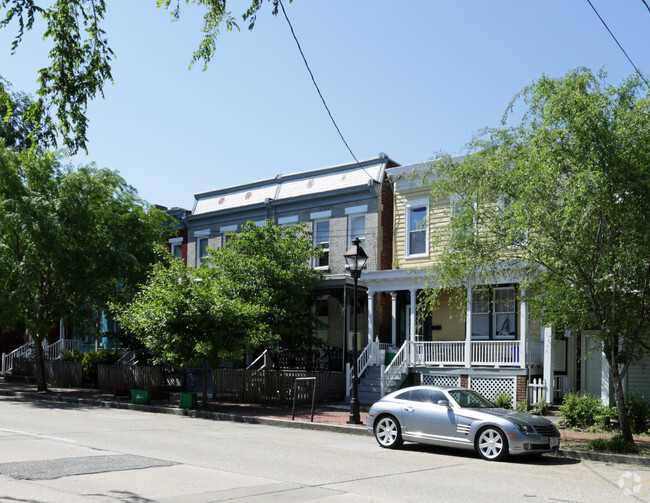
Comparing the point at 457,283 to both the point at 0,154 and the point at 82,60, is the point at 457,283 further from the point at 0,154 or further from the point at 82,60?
the point at 0,154

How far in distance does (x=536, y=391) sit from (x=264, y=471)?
12.6m

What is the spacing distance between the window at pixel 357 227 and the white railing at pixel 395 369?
16.3 feet

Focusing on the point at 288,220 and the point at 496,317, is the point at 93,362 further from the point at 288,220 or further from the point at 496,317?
the point at 496,317

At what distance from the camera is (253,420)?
1959 cm

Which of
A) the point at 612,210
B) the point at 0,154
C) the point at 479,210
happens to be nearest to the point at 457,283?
the point at 479,210

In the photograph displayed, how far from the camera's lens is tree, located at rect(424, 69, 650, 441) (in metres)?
13.2

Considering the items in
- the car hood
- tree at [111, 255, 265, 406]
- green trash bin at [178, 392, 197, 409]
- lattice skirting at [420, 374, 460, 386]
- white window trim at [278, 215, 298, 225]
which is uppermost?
white window trim at [278, 215, 298, 225]

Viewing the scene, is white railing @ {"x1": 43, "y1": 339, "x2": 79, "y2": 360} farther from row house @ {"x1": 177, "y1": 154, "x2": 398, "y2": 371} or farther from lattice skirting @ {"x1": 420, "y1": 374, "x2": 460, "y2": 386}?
lattice skirting @ {"x1": 420, "y1": 374, "x2": 460, "y2": 386}

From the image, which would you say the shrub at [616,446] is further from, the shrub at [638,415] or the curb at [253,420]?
the shrub at [638,415]

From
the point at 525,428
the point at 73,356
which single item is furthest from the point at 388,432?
the point at 73,356

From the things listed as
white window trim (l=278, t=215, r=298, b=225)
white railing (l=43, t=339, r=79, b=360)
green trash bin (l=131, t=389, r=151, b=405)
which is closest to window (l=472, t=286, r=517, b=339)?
white window trim (l=278, t=215, r=298, b=225)

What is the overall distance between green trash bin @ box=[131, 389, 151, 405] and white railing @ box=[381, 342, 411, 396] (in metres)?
7.76

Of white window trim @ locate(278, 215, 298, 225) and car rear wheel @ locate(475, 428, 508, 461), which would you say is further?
white window trim @ locate(278, 215, 298, 225)

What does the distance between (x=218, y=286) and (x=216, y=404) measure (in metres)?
4.39
